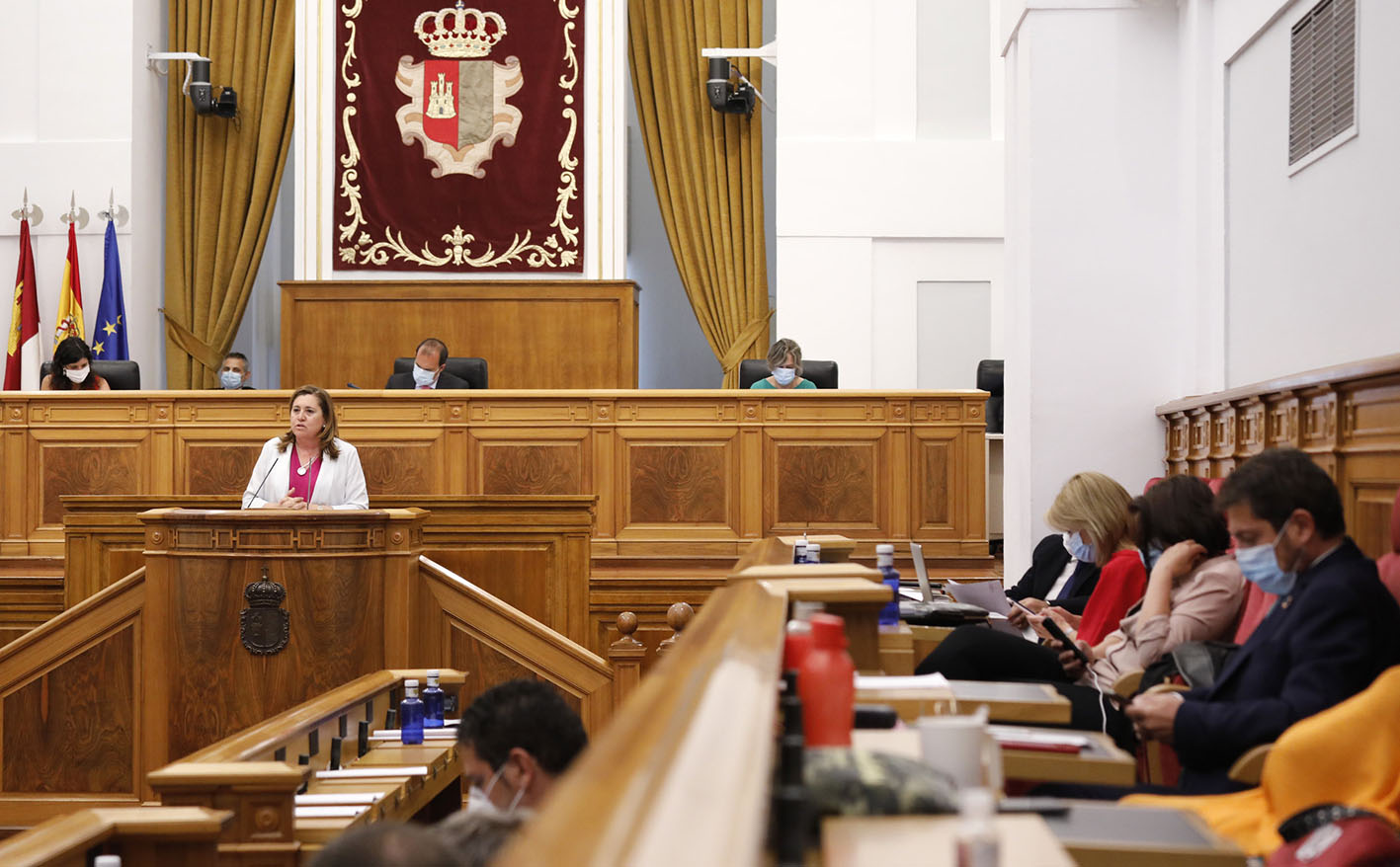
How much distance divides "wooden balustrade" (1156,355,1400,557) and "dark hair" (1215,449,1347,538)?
1.19m

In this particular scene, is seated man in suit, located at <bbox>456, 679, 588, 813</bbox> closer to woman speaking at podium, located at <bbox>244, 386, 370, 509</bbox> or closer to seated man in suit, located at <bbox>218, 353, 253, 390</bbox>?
woman speaking at podium, located at <bbox>244, 386, 370, 509</bbox>

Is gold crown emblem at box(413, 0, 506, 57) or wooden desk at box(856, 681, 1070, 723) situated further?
gold crown emblem at box(413, 0, 506, 57)

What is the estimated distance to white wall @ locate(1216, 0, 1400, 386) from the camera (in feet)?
14.8

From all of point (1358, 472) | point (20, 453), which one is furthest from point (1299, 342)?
point (20, 453)

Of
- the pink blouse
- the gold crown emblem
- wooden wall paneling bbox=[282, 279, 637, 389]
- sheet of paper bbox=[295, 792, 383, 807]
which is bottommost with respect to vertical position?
sheet of paper bbox=[295, 792, 383, 807]

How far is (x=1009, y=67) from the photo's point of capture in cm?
746

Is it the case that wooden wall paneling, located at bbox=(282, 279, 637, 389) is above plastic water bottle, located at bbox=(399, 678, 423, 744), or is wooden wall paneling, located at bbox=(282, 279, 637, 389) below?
above

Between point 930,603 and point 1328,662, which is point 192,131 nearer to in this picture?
point 930,603

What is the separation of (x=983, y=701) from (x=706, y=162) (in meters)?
9.21

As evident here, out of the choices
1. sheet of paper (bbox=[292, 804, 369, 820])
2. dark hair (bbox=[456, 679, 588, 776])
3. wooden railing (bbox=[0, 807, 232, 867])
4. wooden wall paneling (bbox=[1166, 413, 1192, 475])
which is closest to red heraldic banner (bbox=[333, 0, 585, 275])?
wooden wall paneling (bbox=[1166, 413, 1192, 475])

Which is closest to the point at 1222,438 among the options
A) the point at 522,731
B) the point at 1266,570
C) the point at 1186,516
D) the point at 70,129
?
the point at 1186,516

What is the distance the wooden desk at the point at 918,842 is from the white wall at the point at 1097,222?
524cm

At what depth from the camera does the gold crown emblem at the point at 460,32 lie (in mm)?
11242

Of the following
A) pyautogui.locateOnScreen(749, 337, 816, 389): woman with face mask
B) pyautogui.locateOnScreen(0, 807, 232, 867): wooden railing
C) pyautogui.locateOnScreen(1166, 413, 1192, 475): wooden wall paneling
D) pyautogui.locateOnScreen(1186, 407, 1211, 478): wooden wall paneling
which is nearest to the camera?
pyautogui.locateOnScreen(0, 807, 232, 867): wooden railing
